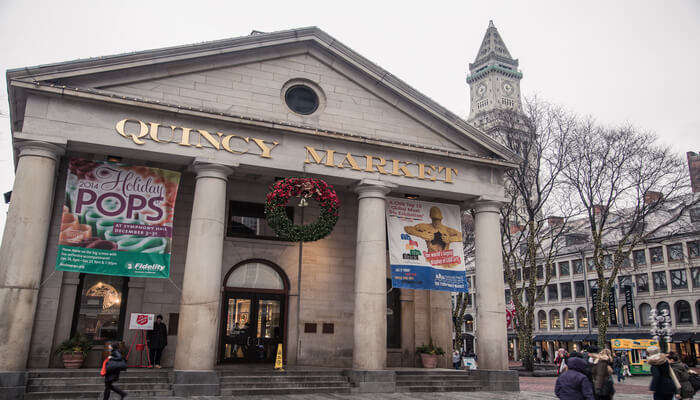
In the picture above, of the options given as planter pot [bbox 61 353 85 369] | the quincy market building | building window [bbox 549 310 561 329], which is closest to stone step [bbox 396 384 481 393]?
the quincy market building

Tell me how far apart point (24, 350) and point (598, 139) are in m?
26.6

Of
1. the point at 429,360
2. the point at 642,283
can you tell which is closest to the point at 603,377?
the point at 429,360

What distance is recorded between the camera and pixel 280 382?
1617cm

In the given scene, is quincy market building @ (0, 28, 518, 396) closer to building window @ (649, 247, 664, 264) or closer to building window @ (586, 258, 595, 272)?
building window @ (649, 247, 664, 264)

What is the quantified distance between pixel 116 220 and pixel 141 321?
3326 millimetres

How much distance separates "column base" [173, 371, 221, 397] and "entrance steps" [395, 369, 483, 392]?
5.88m

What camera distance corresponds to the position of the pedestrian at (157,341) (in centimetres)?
1753

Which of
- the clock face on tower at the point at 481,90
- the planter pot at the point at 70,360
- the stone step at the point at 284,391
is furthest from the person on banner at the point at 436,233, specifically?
the clock face on tower at the point at 481,90

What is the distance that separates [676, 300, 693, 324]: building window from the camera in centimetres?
5185

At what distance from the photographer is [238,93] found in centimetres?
1834

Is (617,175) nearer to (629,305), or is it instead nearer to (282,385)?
(282,385)

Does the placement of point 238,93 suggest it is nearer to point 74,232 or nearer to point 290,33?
point 290,33

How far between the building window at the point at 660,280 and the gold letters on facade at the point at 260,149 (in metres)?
45.0

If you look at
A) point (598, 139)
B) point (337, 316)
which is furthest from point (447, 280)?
point (598, 139)
